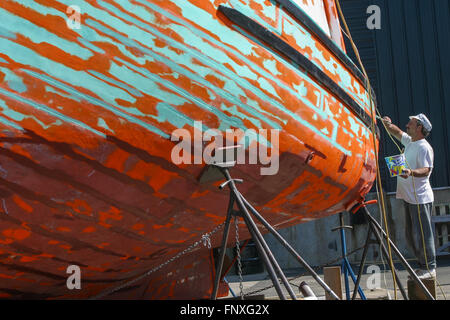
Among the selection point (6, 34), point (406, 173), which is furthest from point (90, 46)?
point (406, 173)

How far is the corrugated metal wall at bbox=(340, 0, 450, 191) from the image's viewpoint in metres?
9.05

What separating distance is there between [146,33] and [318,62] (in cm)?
114

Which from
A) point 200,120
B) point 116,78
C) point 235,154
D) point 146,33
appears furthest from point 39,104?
point 235,154

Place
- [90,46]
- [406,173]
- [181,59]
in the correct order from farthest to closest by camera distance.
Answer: [406,173] → [181,59] → [90,46]

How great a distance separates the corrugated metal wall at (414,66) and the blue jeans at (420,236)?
5659 millimetres

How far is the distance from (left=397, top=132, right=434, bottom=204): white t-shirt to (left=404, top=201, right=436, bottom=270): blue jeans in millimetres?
55

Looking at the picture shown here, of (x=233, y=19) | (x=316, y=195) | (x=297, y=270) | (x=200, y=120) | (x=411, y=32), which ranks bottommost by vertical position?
(x=297, y=270)

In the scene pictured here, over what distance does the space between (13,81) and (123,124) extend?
41 centimetres

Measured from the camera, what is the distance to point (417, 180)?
139 inches

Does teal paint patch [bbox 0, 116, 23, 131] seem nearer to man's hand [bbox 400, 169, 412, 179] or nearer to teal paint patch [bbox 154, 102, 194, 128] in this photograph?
teal paint patch [bbox 154, 102, 194, 128]

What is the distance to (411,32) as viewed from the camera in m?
9.20

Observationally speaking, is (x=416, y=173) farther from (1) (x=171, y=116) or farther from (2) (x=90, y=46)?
(2) (x=90, y=46)

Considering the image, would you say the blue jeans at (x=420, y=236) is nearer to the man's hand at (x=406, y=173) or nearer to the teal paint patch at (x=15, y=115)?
the man's hand at (x=406, y=173)

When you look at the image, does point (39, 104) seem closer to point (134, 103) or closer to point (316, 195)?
point (134, 103)
